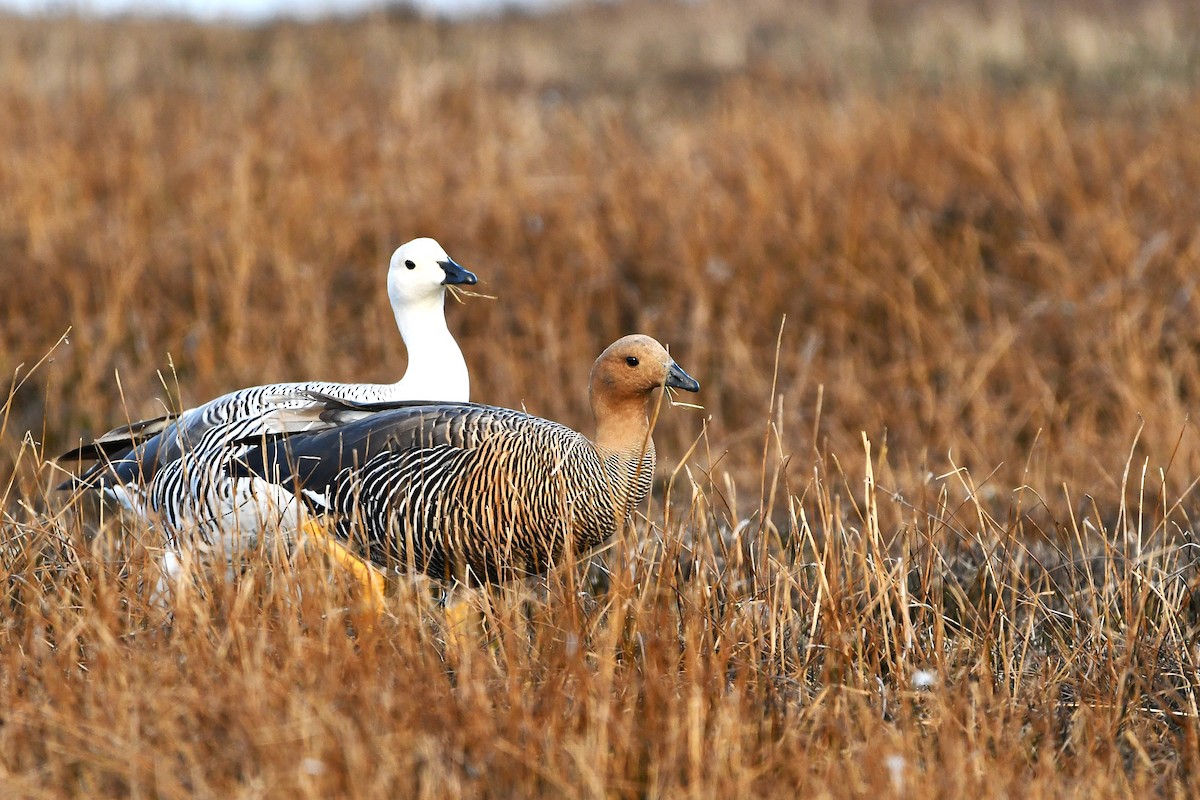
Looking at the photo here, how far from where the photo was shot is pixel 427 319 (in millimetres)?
4926

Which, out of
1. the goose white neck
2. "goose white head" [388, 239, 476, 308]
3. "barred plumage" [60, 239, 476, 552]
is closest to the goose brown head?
"barred plumage" [60, 239, 476, 552]

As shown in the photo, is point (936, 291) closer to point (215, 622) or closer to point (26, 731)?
point (215, 622)

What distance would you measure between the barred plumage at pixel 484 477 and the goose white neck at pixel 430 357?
0.75 m

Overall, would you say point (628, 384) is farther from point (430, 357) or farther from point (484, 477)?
point (430, 357)

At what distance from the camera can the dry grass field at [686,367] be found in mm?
2836

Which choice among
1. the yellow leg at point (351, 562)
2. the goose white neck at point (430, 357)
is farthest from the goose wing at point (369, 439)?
the goose white neck at point (430, 357)

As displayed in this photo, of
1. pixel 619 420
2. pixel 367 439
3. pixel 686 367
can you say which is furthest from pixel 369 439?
pixel 686 367

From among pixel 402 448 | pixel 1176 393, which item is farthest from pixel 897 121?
pixel 402 448

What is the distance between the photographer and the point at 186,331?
7.78 meters

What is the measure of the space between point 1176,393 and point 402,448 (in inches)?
177

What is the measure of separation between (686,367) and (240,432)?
377cm

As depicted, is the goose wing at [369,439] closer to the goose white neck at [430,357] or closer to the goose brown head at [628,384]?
the goose brown head at [628,384]

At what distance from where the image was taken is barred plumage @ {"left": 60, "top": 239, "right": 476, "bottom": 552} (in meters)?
3.96

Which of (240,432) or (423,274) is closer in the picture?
(240,432)
